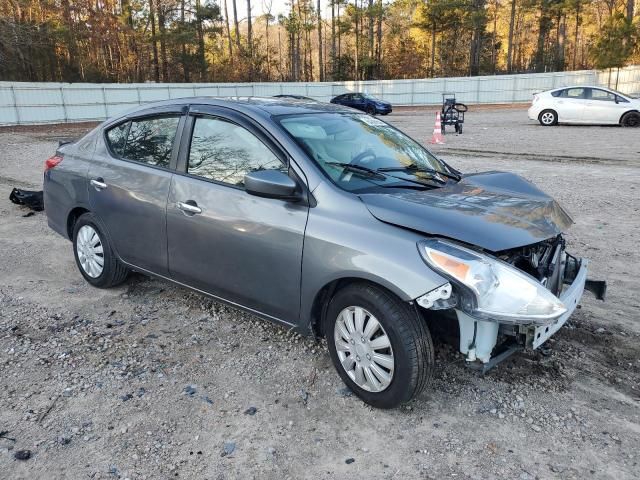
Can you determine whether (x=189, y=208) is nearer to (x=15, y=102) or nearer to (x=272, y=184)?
(x=272, y=184)

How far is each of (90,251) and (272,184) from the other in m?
2.44

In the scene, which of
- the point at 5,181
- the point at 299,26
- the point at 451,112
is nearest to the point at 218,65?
the point at 299,26

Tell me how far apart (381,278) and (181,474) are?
1378 mm

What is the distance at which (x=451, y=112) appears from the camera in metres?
19.0

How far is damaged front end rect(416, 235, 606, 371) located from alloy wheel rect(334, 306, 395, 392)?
377mm

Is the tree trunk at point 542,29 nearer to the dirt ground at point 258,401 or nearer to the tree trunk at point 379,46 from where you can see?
the tree trunk at point 379,46

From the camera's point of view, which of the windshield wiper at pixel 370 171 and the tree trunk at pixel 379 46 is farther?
the tree trunk at pixel 379 46

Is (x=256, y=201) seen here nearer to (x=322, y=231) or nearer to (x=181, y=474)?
(x=322, y=231)

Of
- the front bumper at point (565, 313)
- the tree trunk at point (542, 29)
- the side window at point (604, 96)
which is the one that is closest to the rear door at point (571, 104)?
the side window at point (604, 96)

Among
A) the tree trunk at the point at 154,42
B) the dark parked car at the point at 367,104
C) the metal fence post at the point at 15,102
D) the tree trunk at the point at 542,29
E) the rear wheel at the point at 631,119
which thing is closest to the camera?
the rear wheel at the point at 631,119

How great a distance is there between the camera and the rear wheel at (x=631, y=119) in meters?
18.6

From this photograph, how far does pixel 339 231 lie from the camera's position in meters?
2.99

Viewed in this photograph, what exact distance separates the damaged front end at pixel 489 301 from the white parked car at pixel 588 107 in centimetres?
1906

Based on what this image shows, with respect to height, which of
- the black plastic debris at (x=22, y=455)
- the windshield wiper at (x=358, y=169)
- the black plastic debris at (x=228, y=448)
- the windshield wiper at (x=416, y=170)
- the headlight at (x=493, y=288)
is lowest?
the black plastic debris at (x=228, y=448)
